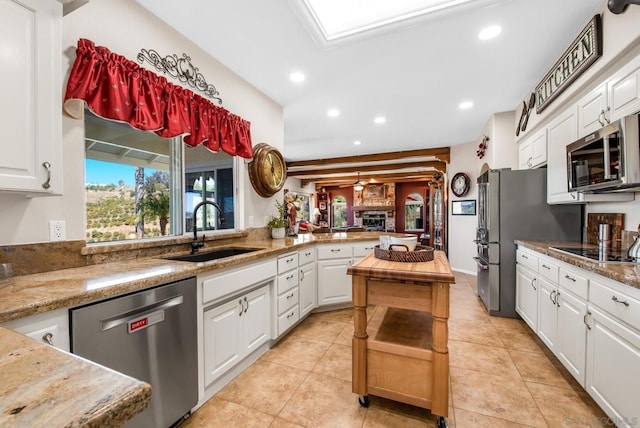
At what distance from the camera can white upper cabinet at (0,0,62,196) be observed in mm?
1146

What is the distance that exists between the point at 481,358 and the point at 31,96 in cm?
335

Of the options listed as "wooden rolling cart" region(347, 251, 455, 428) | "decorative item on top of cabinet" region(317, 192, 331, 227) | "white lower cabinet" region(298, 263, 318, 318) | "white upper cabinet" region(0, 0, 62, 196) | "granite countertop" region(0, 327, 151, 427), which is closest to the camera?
"granite countertop" region(0, 327, 151, 427)

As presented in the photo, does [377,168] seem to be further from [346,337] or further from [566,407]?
[566,407]

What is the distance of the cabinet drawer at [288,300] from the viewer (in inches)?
100

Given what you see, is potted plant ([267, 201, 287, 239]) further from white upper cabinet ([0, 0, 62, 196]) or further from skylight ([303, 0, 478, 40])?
white upper cabinet ([0, 0, 62, 196])

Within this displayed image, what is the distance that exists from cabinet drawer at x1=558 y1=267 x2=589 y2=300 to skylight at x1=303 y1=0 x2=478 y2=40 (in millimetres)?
2020

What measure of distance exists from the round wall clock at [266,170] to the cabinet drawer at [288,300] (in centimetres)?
123

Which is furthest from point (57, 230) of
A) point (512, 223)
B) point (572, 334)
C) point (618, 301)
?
point (512, 223)

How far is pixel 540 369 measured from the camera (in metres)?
2.15

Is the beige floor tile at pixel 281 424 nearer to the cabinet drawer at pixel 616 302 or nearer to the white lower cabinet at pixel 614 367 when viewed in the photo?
the white lower cabinet at pixel 614 367

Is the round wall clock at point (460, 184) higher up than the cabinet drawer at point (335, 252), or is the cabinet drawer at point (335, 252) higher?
the round wall clock at point (460, 184)

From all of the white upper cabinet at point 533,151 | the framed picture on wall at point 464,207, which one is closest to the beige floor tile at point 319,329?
the white upper cabinet at point 533,151

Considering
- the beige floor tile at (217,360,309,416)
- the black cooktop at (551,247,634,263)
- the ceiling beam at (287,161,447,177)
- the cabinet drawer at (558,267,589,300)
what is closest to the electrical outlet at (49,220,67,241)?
the beige floor tile at (217,360,309,416)

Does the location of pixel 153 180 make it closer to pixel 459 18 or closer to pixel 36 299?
pixel 36 299
